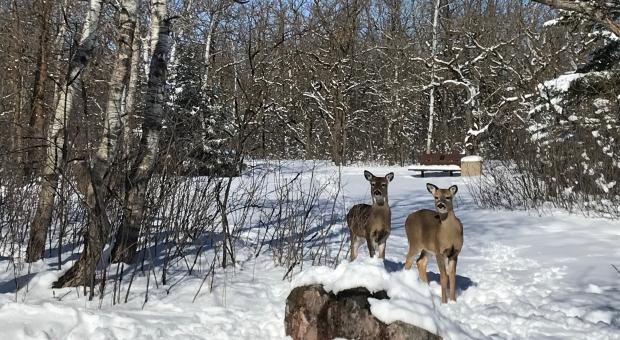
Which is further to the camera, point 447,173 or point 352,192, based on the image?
point 447,173

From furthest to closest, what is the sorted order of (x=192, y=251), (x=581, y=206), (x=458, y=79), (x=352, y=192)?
1. (x=458, y=79)
2. (x=352, y=192)
3. (x=581, y=206)
4. (x=192, y=251)

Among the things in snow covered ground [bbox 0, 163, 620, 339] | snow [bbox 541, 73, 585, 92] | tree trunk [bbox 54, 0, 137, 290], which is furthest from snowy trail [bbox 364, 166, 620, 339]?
tree trunk [bbox 54, 0, 137, 290]

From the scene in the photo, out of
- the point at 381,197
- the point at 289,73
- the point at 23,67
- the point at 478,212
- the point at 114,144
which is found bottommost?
the point at 478,212

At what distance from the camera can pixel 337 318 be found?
12.9ft

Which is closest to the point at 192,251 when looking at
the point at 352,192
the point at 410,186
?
the point at 352,192

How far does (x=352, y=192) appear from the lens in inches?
645

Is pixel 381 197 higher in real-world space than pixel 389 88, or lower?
lower

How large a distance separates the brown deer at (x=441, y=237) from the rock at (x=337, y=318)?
1.95 m

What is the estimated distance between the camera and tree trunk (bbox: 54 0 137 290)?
15.3 feet

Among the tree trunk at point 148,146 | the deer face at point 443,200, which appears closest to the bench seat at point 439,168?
the deer face at point 443,200

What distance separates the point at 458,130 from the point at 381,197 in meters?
28.6

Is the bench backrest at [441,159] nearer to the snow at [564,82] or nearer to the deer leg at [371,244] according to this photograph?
the snow at [564,82]

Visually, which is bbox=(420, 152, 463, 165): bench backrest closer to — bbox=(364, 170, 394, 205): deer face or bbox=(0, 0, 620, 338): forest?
bbox=(0, 0, 620, 338): forest

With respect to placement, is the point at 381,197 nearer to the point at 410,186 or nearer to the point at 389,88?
the point at 410,186
